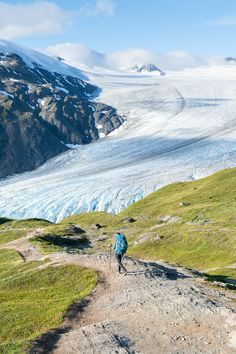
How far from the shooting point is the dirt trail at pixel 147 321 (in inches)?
936

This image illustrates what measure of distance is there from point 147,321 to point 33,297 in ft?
39.2

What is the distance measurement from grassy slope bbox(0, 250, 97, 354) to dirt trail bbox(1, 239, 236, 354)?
3.52ft

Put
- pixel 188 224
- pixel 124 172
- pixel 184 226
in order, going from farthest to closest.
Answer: pixel 124 172 < pixel 188 224 < pixel 184 226

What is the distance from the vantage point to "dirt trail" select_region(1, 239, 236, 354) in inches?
936

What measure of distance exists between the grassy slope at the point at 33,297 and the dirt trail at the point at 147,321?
42.3 inches

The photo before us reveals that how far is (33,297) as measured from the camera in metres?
36.1

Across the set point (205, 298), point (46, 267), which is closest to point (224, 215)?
point (46, 267)

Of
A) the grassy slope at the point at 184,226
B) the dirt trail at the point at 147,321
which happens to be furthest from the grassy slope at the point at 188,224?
the dirt trail at the point at 147,321

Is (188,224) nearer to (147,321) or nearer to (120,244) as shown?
(120,244)

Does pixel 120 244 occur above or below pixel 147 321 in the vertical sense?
above

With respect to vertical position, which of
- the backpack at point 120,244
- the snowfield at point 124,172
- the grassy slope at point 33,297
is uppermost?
the backpack at point 120,244

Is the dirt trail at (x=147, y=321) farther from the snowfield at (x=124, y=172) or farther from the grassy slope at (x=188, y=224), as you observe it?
the snowfield at (x=124, y=172)

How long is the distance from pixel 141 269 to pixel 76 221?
74339 mm

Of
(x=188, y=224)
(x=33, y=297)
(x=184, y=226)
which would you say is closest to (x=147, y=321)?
(x=33, y=297)
